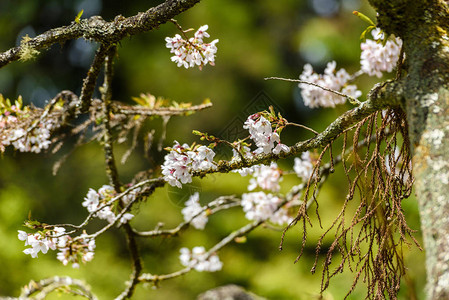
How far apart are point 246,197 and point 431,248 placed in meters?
1.32

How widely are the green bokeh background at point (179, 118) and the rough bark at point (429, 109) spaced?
3.41m

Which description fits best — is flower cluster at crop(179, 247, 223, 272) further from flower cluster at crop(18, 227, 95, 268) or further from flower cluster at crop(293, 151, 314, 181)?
flower cluster at crop(18, 227, 95, 268)

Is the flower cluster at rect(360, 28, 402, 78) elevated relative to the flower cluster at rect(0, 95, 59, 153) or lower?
elevated

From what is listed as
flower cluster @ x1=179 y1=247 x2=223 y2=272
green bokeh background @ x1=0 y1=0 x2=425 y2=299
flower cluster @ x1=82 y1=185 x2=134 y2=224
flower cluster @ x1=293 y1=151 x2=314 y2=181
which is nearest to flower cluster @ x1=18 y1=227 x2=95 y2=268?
flower cluster @ x1=82 y1=185 x2=134 y2=224

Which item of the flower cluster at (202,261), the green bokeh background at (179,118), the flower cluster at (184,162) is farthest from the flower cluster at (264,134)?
the green bokeh background at (179,118)

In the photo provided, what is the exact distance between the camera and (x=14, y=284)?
409 cm

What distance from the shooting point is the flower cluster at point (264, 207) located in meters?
1.91

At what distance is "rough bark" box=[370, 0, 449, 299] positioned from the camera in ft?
2.16

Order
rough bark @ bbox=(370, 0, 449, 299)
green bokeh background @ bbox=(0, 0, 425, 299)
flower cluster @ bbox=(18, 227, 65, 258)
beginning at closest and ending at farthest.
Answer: rough bark @ bbox=(370, 0, 449, 299) → flower cluster @ bbox=(18, 227, 65, 258) → green bokeh background @ bbox=(0, 0, 425, 299)

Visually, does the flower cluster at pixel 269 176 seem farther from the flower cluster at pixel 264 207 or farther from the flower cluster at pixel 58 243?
the flower cluster at pixel 58 243

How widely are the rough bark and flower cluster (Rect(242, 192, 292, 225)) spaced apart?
45.4 inches

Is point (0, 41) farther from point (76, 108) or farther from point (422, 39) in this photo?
point (422, 39)

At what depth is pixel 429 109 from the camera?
73cm

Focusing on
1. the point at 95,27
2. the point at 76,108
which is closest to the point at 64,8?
the point at 76,108
